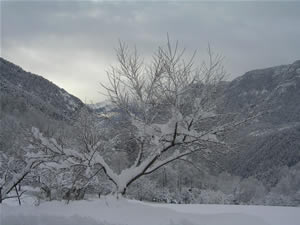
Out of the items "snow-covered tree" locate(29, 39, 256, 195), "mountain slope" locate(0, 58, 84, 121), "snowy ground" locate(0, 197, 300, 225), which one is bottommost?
"snowy ground" locate(0, 197, 300, 225)

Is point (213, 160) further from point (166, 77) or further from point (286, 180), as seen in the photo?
point (286, 180)

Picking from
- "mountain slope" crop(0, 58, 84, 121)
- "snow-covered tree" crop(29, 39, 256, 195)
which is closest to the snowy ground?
"snow-covered tree" crop(29, 39, 256, 195)

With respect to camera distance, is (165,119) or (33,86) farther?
(33,86)

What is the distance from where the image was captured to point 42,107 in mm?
88750

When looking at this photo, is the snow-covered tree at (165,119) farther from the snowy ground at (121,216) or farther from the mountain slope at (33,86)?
the mountain slope at (33,86)

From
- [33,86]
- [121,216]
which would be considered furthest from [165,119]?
[33,86]

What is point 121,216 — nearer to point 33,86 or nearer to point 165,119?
point 165,119

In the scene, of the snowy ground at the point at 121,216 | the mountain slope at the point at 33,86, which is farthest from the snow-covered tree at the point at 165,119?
the mountain slope at the point at 33,86

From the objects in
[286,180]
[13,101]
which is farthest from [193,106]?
[13,101]

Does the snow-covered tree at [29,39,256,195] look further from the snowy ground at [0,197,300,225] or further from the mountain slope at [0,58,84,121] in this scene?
the mountain slope at [0,58,84,121]

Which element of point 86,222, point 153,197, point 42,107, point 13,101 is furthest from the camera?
point 42,107

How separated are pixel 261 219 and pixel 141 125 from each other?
11.8ft

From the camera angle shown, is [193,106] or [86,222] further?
[193,106]

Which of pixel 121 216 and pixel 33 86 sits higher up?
pixel 33 86
